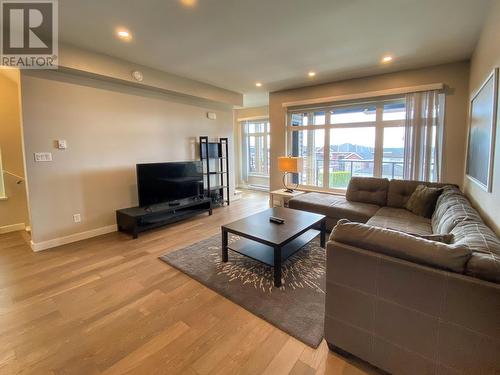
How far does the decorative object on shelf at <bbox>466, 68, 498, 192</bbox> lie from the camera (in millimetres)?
1998

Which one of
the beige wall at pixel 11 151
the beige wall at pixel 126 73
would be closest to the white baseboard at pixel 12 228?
the beige wall at pixel 11 151

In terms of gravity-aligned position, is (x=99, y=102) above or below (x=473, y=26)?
below

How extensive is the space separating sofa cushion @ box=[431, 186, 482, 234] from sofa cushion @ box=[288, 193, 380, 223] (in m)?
0.85

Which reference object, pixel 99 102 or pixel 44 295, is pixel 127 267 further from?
pixel 99 102

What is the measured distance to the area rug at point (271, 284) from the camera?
1981mm

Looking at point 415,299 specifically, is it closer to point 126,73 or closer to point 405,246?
point 405,246

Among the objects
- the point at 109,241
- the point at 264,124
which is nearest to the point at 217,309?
the point at 109,241

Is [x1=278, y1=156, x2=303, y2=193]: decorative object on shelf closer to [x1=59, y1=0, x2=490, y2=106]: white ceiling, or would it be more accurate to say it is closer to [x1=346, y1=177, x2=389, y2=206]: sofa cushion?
[x1=346, y1=177, x2=389, y2=206]: sofa cushion

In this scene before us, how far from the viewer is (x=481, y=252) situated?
1.29 metres

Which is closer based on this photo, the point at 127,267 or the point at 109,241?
the point at 127,267

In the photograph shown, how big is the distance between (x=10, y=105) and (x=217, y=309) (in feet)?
15.3

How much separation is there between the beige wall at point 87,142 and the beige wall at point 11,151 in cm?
127

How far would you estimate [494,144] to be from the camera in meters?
1.94

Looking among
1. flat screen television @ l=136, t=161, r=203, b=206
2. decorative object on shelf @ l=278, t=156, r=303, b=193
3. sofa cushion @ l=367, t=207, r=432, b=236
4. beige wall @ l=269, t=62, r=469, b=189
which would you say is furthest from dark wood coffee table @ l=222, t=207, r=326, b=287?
beige wall @ l=269, t=62, r=469, b=189
